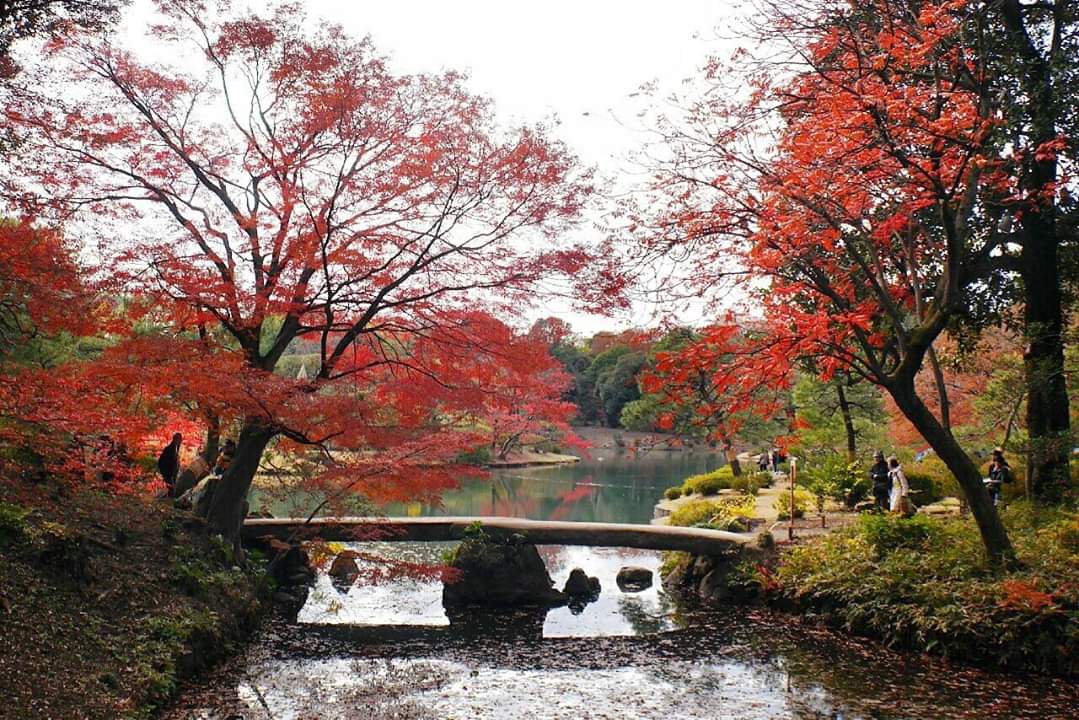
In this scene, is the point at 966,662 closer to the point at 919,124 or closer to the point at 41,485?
the point at 919,124

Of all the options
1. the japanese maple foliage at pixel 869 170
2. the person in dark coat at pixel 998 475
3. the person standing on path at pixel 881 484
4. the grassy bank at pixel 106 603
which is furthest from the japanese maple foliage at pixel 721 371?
the person standing on path at pixel 881 484

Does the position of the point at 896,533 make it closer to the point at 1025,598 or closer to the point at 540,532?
the point at 1025,598

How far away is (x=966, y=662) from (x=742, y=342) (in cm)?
372

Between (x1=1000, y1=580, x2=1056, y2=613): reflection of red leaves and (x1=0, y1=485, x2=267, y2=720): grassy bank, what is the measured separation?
24.5 feet

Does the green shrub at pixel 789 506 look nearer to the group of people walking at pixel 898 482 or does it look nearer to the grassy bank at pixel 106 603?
the group of people walking at pixel 898 482

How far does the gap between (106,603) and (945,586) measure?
8107 millimetres

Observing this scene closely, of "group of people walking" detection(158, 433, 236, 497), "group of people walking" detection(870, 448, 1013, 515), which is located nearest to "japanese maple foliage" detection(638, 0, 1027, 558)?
"group of people walking" detection(870, 448, 1013, 515)

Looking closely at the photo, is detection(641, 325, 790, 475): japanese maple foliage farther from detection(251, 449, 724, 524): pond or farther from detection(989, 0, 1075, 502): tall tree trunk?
detection(251, 449, 724, 524): pond

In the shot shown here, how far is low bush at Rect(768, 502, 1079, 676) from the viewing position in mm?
7387

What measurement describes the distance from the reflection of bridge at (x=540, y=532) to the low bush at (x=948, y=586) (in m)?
0.97

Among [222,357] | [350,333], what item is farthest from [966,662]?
[222,357]

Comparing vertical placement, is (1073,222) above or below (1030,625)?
above

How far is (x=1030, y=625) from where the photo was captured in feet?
24.3

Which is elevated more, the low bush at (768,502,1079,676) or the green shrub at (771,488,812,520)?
the green shrub at (771,488,812,520)
